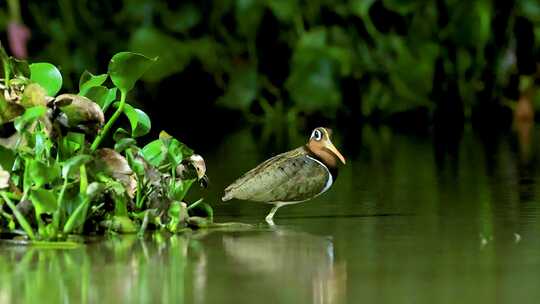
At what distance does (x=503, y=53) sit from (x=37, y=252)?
253 inches

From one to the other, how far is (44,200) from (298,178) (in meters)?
0.68

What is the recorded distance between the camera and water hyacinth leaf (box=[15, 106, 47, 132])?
3.91 metres

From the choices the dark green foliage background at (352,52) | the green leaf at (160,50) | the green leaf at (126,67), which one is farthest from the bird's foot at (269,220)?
the green leaf at (160,50)

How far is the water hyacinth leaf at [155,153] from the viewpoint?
13.9 feet

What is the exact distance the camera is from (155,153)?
427cm

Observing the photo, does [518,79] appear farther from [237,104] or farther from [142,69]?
[142,69]

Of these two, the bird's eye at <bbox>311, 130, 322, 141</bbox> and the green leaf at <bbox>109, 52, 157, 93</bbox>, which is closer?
the green leaf at <bbox>109, 52, 157, 93</bbox>

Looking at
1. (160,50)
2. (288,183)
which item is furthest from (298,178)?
(160,50)

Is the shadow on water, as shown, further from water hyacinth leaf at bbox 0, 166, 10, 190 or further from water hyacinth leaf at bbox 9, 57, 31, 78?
water hyacinth leaf at bbox 9, 57, 31, 78

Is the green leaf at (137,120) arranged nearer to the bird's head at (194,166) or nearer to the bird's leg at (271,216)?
the bird's head at (194,166)

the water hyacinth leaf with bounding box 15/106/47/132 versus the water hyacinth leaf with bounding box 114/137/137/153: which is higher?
the water hyacinth leaf with bounding box 15/106/47/132

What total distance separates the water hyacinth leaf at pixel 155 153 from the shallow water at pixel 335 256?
219mm

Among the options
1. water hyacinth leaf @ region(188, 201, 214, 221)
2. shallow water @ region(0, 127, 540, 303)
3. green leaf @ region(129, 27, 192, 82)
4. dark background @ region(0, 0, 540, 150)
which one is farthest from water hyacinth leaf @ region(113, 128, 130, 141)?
green leaf @ region(129, 27, 192, 82)

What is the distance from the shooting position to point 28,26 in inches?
450
